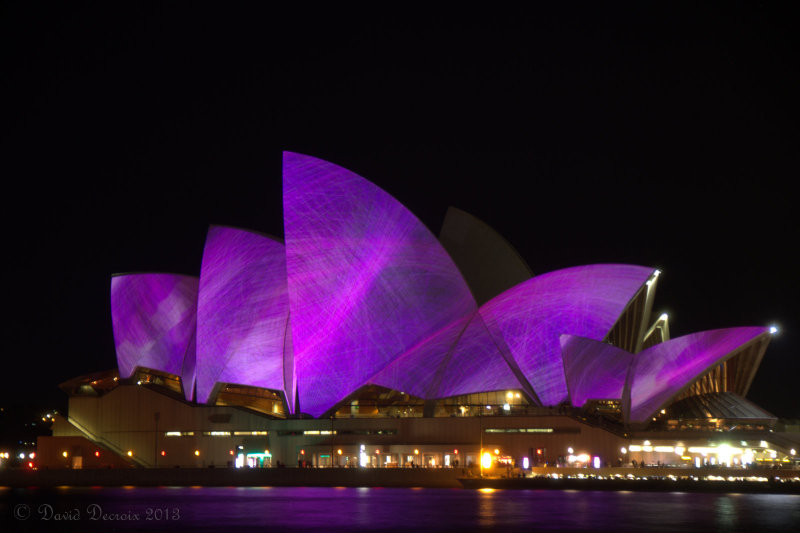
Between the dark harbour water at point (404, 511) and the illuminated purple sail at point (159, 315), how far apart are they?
16909 mm

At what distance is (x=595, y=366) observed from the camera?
51844mm

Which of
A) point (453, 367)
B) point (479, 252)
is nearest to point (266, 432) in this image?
point (453, 367)

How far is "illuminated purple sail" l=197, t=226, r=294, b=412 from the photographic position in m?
58.8

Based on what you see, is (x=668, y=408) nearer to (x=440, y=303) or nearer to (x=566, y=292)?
(x=566, y=292)

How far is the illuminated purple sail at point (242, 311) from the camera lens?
5884 cm

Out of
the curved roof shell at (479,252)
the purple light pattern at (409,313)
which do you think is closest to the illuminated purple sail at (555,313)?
the purple light pattern at (409,313)

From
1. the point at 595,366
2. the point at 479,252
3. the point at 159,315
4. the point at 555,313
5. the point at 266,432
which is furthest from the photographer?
the point at 159,315

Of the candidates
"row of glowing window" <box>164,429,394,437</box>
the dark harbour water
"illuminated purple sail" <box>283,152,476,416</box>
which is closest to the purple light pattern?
"illuminated purple sail" <box>283,152,476,416</box>

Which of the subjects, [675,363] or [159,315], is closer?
[675,363]

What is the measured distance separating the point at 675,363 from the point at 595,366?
402cm

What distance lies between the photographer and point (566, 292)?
53562mm

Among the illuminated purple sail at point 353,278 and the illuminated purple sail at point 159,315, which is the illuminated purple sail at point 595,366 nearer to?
the illuminated purple sail at point 353,278

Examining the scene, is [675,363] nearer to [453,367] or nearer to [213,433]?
[453,367]

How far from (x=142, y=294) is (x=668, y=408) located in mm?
33288
